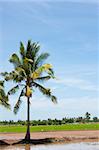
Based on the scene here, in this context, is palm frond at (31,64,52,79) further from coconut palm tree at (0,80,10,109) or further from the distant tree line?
the distant tree line

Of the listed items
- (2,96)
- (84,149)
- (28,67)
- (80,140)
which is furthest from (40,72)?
(84,149)

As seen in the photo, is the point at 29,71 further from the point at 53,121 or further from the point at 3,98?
the point at 53,121

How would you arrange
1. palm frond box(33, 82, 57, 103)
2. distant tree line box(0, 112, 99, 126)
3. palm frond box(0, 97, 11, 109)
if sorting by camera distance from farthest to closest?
1. distant tree line box(0, 112, 99, 126)
2. palm frond box(33, 82, 57, 103)
3. palm frond box(0, 97, 11, 109)

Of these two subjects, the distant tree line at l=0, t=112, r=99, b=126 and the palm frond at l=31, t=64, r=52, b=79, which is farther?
the distant tree line at l=0, t=112, r=99, b=126

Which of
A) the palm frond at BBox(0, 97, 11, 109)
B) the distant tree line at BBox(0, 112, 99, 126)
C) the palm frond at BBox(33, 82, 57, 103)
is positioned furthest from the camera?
the distant tree line at BBox(0, 112, 99, 126)

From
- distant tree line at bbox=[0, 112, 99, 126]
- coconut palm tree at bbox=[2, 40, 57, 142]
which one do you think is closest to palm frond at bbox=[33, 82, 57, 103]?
coconut palm tree at bbox=[2, 40, 57, 142]

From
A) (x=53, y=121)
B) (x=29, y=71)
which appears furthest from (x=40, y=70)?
(x=53, y=121)

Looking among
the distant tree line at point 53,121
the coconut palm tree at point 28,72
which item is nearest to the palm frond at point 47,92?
the coconut palm tree at point 28,72

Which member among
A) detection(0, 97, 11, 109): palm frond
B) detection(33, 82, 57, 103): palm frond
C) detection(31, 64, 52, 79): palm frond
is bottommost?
detection(0, 97, 11, 109): palm frond

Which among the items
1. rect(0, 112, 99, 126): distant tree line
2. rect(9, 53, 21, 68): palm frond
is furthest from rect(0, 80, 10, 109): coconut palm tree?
rect(0, 112, 99, 126): distant tree line

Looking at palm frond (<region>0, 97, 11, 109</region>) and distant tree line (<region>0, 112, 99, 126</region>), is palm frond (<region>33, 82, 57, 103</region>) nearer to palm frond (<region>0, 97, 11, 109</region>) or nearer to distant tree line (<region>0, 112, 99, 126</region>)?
palm frond (<region>0, 97, 11, 109</region>)

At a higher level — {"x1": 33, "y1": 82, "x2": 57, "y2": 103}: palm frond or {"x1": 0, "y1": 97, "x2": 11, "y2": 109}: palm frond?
{"x1": 33, "y1": 82, "x2": 57, "y2": 103}: palm frond

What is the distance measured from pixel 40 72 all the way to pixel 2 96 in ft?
9.60

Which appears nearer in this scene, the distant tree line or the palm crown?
the palm crown
